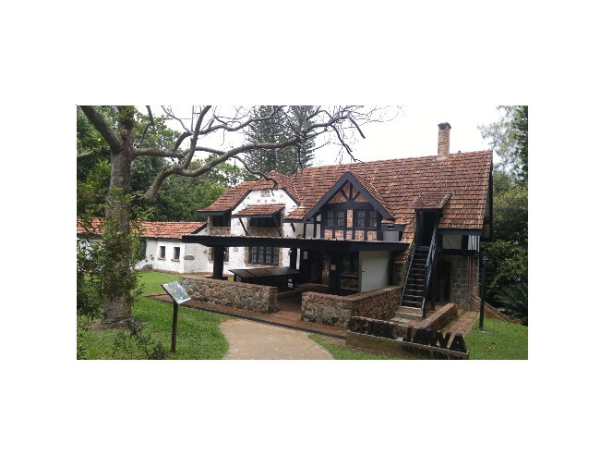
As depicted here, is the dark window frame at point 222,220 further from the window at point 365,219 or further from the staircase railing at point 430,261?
the staircase railing at point 430,261

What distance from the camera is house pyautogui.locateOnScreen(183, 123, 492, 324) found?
9234 millimetres

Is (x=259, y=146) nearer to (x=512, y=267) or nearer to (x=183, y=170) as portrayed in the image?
(x=183, y=170)

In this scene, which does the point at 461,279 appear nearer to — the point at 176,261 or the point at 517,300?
the point at 517,300

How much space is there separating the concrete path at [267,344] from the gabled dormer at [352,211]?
143 inches

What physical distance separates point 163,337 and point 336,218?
5.39m

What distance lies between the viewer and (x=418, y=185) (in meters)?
10.8

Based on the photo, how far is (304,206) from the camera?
11047 mm

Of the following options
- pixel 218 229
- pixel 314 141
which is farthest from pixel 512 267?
pixel 218 229

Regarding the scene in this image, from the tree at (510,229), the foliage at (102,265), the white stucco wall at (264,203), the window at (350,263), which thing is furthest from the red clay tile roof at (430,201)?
the foliage at (102,265)

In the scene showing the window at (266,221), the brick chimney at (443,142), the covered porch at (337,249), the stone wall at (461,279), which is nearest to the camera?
the covered porch at (337,249)

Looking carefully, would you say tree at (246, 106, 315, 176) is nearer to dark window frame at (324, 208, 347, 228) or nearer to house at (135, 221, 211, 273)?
dark window frame at (324, 208, 347, 228)

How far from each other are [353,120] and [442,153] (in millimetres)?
5791

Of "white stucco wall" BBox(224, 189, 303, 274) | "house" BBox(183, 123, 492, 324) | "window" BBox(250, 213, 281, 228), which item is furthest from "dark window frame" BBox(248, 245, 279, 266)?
"window" BBox(250, 213, 281, 228)

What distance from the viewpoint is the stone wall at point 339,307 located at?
7.32 metres
